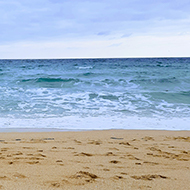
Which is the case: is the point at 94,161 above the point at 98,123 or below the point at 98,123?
below

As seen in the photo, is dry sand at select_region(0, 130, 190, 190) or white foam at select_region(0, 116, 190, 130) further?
white foam at select_region(0, 116, 190, 130)

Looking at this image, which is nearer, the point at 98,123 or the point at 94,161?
the point at 94,161

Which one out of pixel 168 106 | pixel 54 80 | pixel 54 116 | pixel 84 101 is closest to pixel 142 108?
pixel 168 106

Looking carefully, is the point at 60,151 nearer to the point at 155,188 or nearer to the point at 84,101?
the point at 155,188

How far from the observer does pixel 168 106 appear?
9.09 m

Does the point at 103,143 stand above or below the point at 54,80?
below

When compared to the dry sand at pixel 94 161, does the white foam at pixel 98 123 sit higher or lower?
A: higher

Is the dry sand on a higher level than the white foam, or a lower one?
lower

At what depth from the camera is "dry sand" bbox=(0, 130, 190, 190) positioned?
278 cm

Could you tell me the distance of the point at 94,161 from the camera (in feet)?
11.8

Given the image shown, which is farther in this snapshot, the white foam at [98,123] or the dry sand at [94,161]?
the white foam at [98,123]

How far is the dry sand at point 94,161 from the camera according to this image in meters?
2.78

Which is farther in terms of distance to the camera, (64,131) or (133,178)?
(64,131)

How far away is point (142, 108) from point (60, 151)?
17.1 ft
